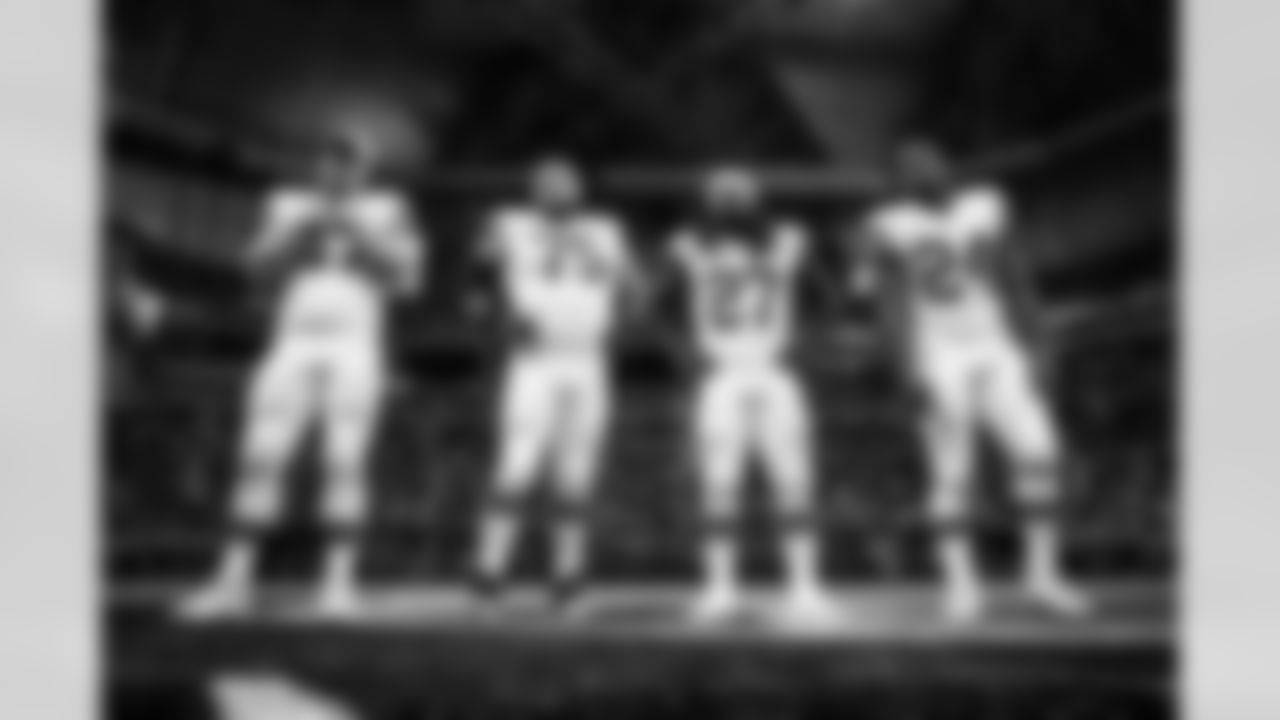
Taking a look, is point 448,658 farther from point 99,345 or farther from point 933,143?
point 933,143

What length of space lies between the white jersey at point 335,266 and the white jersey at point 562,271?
0.50 ft

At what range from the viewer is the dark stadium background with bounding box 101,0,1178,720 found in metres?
1.95

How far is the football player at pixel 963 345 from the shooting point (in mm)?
1956

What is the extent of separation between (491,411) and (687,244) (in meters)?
0.34

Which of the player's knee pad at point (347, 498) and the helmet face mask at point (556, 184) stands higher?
the helmet face mask at point (556, 184)

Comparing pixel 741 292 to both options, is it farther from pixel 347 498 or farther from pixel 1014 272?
pixel 347 498

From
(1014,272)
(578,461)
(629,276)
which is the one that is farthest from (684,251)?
(1014,272)

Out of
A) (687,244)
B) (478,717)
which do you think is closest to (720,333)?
(687,244)

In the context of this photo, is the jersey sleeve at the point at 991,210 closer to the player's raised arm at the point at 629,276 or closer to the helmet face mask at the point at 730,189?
the helmet face mask at the point at 730,189

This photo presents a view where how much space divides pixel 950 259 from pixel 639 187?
43cm

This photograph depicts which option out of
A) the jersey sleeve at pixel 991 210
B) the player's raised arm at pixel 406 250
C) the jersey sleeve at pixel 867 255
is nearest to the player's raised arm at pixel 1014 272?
the jersey sleeve at pixel 991 210

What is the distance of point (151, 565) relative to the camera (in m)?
1.95

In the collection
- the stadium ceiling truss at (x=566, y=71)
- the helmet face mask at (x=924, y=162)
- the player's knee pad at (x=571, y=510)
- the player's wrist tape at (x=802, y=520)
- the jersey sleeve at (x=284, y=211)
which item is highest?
the stadium ceiling truss at (x=566, y=71)

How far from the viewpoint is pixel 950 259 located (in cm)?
200
